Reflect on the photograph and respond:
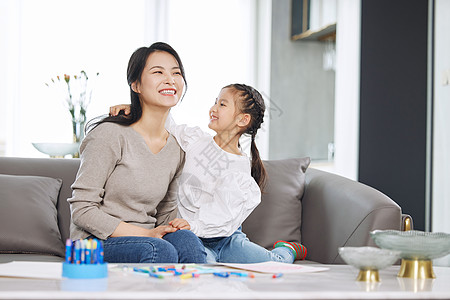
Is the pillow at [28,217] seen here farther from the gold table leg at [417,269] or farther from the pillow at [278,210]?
the gold table leg at [417,269]

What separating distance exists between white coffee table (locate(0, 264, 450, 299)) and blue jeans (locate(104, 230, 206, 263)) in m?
0.49

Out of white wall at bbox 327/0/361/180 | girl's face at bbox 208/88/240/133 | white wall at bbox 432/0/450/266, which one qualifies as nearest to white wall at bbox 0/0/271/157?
white wall at bbox 327/0/361/180

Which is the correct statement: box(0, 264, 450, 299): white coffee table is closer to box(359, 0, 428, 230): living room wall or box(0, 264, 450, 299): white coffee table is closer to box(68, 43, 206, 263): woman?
box(68, 43, 206, 263): woman

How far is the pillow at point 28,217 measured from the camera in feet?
7.31

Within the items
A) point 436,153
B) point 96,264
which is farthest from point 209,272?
point 436,153

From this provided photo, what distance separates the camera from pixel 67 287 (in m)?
1.17

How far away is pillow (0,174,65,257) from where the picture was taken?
7.31 ft

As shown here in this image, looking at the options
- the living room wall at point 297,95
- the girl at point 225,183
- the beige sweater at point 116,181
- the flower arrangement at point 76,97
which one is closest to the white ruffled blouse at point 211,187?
the girl at point 225,183

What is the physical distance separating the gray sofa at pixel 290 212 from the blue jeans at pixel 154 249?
1.31 feet

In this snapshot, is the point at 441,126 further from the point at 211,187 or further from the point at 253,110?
the point at 211,187

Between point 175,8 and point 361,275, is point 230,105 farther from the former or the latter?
point 175,8

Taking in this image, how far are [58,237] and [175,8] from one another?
294cm

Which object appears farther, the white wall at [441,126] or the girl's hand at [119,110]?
the white wall at [441,126]

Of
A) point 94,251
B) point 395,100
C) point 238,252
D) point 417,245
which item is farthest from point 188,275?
point 395,100
